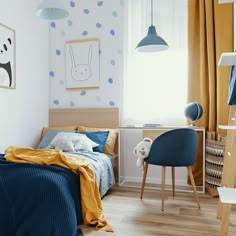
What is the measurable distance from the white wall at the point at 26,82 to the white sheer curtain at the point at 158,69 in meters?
1.29

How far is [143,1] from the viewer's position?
11.9ft

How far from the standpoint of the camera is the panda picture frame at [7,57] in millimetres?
3156

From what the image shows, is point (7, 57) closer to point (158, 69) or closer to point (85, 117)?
point (85, 117)

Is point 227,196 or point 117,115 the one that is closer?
point 227,196

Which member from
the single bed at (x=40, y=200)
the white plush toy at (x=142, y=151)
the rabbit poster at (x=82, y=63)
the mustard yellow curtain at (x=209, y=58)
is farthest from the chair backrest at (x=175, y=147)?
the rabbit poster at (x=82, y=63)

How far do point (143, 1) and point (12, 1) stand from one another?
174 centimetres

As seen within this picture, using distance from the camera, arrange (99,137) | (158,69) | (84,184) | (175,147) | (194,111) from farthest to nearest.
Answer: (158,69)
(99,137)
(194,111)
(175,147)
(84,184)

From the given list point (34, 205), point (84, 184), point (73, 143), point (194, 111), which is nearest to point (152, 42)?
point (194, 111)

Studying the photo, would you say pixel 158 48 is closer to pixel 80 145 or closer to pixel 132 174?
pixel 80 145

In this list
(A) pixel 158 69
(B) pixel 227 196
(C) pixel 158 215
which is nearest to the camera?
(B) pixel 227 196

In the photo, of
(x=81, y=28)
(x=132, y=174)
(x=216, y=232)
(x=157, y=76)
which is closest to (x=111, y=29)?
(x=81, y=28)

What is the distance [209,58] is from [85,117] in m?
1.87

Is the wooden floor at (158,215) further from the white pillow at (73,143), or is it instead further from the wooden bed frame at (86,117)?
the wooden bed frame at (86,117)

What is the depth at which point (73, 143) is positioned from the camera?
3160 mm
